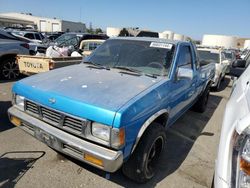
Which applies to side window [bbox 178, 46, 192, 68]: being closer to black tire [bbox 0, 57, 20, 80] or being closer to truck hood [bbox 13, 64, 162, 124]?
truck hood [bbox 13, 64, 162, 124]

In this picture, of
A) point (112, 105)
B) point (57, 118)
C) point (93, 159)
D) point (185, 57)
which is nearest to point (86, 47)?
point (185, 57)

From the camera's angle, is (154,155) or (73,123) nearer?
(73,123)

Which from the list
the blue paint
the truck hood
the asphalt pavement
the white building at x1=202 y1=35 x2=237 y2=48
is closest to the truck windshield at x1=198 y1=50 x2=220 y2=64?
the asphalt pavement

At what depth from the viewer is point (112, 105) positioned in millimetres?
2367

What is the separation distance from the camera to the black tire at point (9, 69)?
765 cm

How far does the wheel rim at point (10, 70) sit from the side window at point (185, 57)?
6.13 metres

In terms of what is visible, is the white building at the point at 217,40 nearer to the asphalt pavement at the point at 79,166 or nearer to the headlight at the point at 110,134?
the asphalt pavement at the point at 79,166

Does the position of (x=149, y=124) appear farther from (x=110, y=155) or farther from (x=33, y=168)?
(x=33, y=168)

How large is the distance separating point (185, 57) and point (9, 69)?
6.28 meters

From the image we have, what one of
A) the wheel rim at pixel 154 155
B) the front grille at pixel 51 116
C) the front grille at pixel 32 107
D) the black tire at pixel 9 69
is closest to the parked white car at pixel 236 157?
the wheel rim at pixel 154 155

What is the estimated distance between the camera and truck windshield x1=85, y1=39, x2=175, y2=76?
11.5 feet

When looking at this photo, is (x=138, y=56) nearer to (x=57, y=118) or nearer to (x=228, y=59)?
(x=57, y=118)

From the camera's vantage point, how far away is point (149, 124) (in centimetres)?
283

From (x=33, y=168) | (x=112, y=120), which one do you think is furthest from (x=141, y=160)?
(x=33, y=168)
